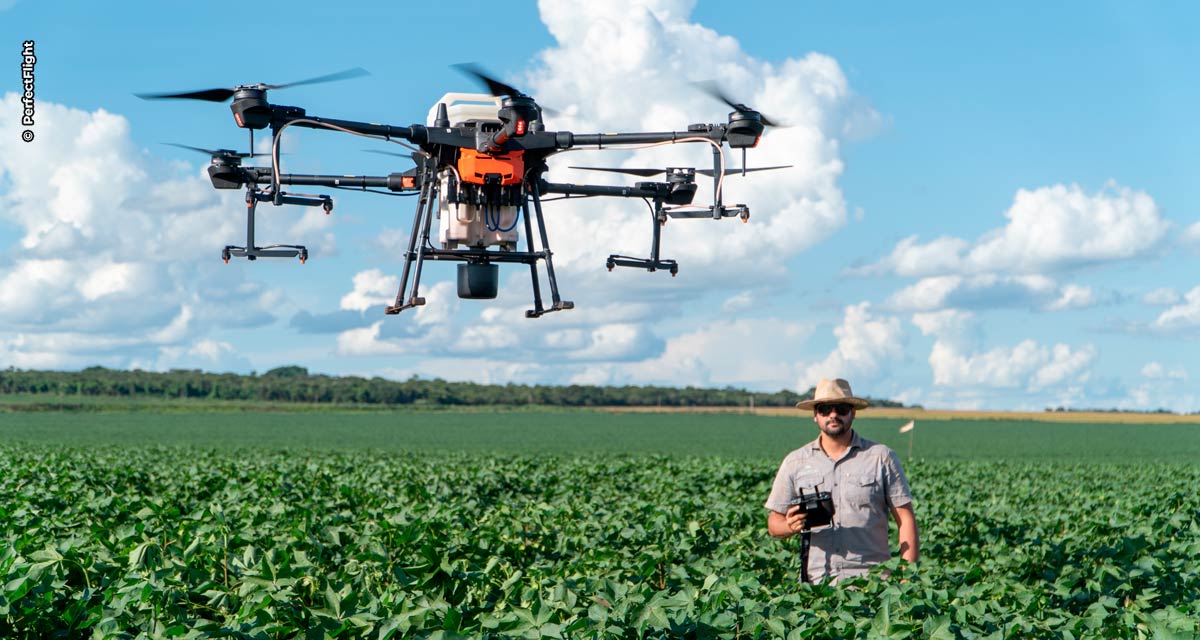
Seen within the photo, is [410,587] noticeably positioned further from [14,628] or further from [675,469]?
[675,469]

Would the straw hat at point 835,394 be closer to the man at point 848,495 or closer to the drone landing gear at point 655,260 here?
the man at point 848,495

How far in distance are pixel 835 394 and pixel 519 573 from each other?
107 inches

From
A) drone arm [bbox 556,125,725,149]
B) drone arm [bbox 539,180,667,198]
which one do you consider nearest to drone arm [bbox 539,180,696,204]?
drone arm [bbox 539,180,667,198]

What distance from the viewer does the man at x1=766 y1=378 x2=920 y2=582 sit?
7.08m

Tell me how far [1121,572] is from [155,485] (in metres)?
11.5

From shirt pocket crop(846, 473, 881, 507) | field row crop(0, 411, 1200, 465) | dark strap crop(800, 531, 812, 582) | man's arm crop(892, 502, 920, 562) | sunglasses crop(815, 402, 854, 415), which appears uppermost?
sunglasses crop(815, 402, 854, 415)

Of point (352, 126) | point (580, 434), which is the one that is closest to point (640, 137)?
point (352, 126)

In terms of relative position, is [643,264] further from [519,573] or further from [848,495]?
[519,573]

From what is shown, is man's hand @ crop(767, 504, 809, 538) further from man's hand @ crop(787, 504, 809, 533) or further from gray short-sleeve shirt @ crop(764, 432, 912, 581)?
gray short-sleeve shirt @ crop(764, 432, 912, 581)

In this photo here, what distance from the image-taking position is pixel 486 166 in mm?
11047

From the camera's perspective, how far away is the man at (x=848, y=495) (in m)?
7.08

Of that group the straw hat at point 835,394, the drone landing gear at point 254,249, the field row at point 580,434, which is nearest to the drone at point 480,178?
the drone landing gear at point 254,249

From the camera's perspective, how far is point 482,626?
4156 millimetres

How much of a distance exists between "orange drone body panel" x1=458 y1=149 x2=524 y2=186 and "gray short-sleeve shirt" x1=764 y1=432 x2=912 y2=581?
493 centimetres
